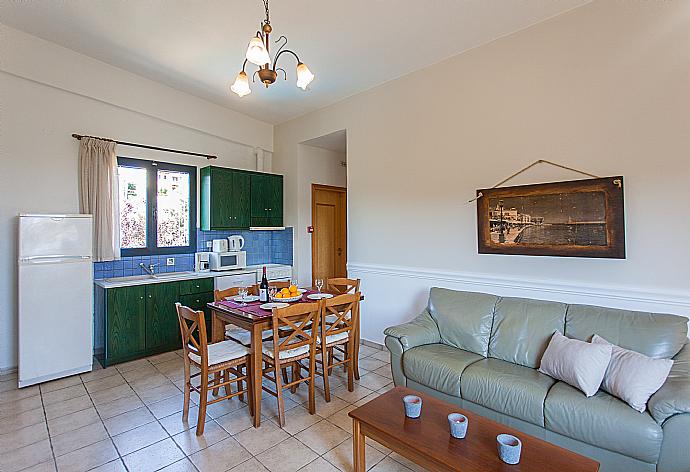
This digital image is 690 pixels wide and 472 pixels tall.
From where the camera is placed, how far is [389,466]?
89.4 inches

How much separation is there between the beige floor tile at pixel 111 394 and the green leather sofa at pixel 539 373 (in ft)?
8.12

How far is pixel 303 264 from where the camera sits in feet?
18.8

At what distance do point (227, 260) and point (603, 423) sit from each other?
4.36 metres

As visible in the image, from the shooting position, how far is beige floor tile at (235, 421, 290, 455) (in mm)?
2458

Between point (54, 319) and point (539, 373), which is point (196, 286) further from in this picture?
point (539, 373)

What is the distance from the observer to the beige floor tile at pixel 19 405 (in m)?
2.92

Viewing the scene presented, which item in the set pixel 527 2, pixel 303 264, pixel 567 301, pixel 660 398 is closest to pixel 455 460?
pixel 660 398

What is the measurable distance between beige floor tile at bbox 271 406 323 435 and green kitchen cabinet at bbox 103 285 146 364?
217 centimetres

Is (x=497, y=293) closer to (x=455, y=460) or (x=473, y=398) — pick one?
(x=473, y=398)

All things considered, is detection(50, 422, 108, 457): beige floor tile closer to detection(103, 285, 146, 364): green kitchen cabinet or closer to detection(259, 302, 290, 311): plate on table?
detection(103, 285, 146, 364): green kitchen cabinet

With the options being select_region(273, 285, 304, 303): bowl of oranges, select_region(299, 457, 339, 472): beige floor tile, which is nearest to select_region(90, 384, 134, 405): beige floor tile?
select_region(273, 285, 304, 303): bowl of oranges

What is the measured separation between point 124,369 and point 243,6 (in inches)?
148

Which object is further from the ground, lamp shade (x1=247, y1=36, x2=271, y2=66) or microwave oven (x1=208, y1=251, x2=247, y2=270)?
lamp shade (x1=247, y1=36, x2=271, y2=66)

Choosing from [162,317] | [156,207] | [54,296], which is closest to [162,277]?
[162,317]
